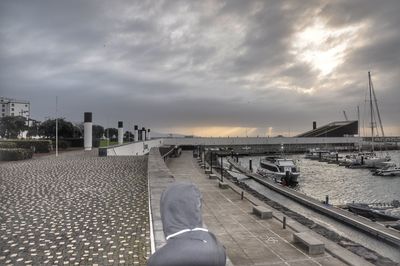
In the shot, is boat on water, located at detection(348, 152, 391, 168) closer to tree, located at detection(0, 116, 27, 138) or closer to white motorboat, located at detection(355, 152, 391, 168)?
white motorboat, located at detection(355, 152, 391, 168)

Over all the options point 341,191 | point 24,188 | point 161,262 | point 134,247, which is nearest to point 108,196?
point 24,188

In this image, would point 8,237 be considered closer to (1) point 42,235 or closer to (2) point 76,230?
(1) point 42,235

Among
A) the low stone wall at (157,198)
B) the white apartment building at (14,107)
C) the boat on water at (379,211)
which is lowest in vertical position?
the boat on water at (379,211)

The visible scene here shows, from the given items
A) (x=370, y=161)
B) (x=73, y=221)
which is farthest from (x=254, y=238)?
(x=370, y=161)

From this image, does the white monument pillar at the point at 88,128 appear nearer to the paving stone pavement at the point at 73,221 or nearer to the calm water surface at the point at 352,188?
the paving stone pavement at the point at 73,221

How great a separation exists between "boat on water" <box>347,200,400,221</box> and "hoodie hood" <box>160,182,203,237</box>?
20612 millimetres

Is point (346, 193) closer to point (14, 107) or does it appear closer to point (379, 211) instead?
point (379, 211)

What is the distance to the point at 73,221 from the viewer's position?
29.9 feet

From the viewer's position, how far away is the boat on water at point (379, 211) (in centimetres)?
1963

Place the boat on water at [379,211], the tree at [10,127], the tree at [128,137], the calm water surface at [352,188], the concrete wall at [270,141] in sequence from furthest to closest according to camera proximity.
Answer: the concrete wall at [270,141] < the tree at [128,137] < the tree at [10,127] < the calm water surface at [352,188] < the boat on water at [379,211]

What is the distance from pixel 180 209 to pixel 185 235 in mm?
167

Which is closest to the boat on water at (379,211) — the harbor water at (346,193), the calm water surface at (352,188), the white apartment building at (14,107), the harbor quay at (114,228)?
the harbor water at (346,193)

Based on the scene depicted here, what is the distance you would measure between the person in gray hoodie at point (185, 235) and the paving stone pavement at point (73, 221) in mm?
4463

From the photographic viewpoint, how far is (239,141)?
125 m
